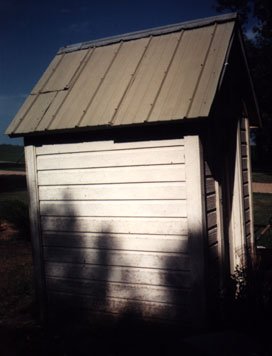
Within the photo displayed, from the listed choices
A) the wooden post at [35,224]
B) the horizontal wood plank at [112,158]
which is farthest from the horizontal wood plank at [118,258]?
the horizontal wood plank at [112,158]

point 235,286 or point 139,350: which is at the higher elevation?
point 235,286

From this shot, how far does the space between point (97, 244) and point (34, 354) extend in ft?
4.94

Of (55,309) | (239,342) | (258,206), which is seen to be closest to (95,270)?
(55,309)

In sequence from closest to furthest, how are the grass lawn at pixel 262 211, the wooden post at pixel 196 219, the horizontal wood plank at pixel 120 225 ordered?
the wooden post at pixel 196 219, the horizontal wood plank at pixel 120 225, the grass lawn at pixel 262 211

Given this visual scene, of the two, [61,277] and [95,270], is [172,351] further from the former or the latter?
[61,277]

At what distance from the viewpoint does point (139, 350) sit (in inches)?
205

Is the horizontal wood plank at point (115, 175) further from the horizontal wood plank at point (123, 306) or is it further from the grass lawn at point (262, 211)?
the grass lawn at point (262, 211)

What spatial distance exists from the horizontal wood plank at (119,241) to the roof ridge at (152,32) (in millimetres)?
2824

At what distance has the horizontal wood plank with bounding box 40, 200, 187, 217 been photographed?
520 centimetres

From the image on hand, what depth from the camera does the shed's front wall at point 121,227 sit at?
515 centimetres

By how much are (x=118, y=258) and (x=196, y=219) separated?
3.96 feet

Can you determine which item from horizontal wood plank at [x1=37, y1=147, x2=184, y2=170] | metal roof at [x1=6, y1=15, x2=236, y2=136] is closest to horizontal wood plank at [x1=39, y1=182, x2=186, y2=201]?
horizontal wood plank at [x1=37, y1=147, x2=184, y2=170]

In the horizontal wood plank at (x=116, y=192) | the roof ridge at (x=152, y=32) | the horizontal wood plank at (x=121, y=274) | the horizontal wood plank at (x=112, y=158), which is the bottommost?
the horizontal wood plank at (x=121, y=274)

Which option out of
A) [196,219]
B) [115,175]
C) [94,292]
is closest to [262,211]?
[94,292]
